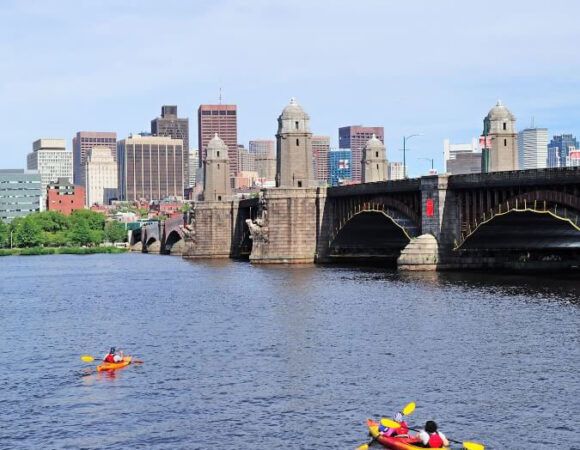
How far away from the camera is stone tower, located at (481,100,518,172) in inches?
5620

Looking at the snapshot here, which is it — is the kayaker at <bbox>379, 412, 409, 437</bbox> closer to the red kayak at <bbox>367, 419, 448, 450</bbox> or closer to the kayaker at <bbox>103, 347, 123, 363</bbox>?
the red kayak at <bbox>367, 419, 448, 450</bbox>

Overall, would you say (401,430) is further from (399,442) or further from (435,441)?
(435,441)

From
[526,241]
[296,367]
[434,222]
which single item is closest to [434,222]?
[434,222]

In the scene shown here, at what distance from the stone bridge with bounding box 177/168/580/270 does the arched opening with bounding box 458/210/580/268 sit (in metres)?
0.13

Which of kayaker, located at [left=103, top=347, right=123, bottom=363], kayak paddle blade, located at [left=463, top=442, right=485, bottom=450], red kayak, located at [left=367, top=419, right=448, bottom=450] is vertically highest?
kayaker, located at [left=103, top=347, right=123, bottom=363]

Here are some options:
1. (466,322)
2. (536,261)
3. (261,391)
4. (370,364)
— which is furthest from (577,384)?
(536,261)

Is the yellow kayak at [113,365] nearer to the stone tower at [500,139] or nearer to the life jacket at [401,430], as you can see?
the life jacket at [401,430]

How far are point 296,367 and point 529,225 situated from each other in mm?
64960

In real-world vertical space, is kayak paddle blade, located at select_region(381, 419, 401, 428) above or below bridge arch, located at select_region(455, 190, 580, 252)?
below

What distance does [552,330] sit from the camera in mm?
72000

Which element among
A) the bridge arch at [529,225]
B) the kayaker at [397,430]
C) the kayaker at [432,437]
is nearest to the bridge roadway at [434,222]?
the bridge arch at [529,225]

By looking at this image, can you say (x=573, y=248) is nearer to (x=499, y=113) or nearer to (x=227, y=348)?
(x=499, y=113)

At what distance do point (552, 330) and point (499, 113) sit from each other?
246ft

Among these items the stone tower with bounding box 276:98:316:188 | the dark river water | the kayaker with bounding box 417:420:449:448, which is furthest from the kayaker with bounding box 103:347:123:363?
the stone tower with bounding box 276:98:316:188
